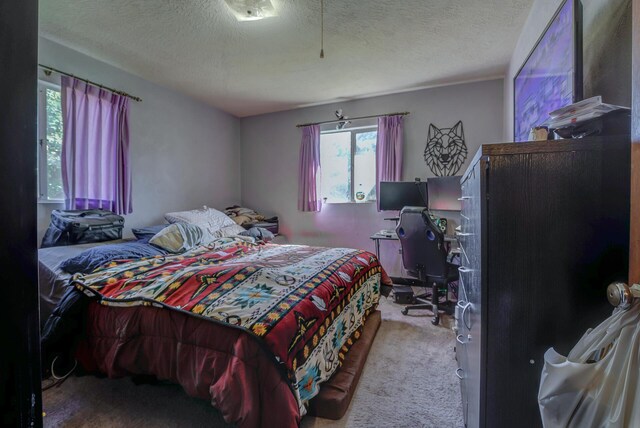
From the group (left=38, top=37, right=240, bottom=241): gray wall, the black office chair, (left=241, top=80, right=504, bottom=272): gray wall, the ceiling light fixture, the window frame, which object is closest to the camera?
the ceiling light fixture

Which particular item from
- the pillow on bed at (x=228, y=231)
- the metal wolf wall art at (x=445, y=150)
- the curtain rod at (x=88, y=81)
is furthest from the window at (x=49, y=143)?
the metal wolf wall art at (x=445, y=150)

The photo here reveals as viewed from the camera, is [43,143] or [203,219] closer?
[43,143]

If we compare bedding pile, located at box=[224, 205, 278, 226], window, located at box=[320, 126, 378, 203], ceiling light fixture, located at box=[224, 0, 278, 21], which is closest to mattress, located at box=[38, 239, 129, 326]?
bedding pile, located at box=[224, 205, 278, 226]

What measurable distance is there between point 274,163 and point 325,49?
2.15 meters

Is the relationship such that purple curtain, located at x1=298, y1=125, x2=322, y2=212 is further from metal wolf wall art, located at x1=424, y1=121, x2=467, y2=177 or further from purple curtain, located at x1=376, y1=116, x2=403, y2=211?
metal wolf wall art, located at x1=424, y1=121, x2=467, y2=177

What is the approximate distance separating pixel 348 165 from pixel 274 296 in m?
2.99

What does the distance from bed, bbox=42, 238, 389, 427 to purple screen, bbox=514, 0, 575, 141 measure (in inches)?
59.9

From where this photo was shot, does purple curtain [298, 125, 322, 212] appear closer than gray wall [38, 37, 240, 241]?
No

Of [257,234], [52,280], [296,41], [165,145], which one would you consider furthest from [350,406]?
[165,145]

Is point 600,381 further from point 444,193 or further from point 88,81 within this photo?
point 88,81

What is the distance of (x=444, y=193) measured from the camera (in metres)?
3.17

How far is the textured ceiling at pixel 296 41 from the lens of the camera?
2.02 m

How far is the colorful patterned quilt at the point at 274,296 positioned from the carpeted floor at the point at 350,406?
0.81 feet

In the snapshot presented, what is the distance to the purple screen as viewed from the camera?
3.87 ft
